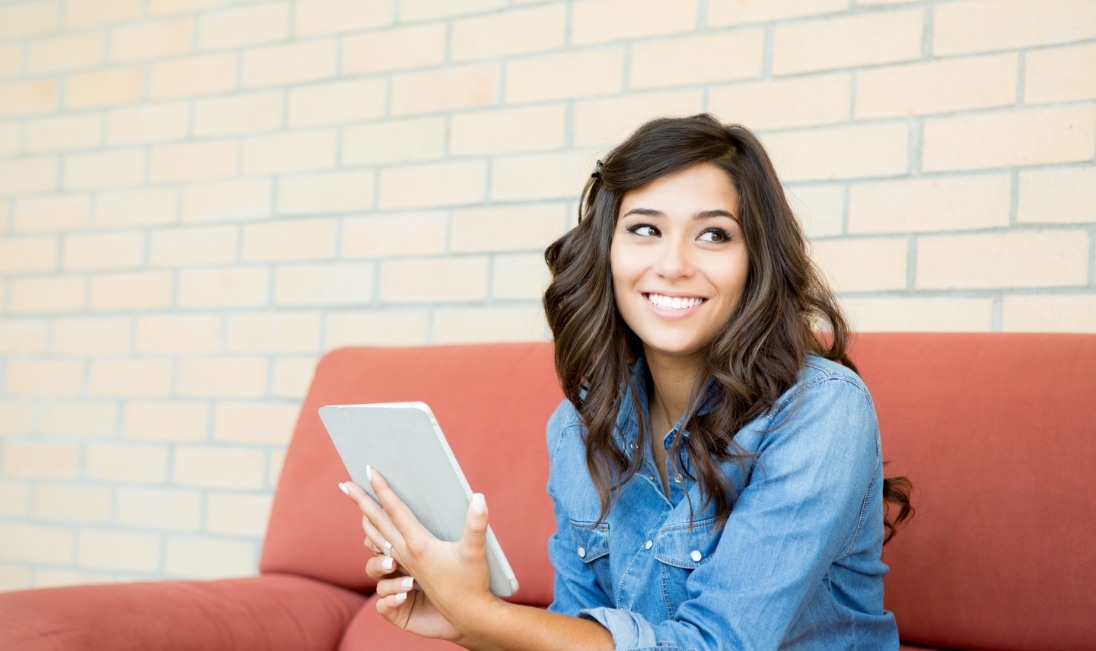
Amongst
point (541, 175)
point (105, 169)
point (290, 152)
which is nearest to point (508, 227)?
point (541, 175)

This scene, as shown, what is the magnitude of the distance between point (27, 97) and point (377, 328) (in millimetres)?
1267

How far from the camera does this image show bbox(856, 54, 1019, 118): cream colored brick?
187 cm

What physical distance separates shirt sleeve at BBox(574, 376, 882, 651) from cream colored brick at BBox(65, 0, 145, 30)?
7.15 ft

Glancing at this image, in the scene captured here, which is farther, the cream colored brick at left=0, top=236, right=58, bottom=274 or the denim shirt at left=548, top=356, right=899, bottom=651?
the cream colored brick at left=0, top=236, right=58, bottom=274

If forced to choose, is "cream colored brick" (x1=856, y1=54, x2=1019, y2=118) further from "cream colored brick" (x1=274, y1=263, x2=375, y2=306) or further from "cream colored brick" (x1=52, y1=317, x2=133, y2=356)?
"cream colored brick" (x1=52, y1=317, x2=133, y2=356)

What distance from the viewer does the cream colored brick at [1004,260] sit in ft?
5.91

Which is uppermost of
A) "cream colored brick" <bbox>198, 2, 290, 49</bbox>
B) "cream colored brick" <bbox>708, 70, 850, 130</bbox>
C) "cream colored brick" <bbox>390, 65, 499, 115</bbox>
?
"cream colored brick" <bbox>198, 2, 290, 49</bbox>

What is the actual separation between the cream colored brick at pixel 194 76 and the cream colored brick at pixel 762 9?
3.90 ft

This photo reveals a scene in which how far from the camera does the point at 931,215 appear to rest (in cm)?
192

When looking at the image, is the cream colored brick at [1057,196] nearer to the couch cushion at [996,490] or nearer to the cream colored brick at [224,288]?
the couch cushion at [996,490]

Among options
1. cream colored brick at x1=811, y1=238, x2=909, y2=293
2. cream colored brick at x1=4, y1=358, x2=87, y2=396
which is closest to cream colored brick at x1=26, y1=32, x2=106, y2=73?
cream colored brick at x1=4, y1=358, x2=87, y2=396

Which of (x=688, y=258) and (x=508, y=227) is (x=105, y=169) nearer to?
(x=508, y=227)

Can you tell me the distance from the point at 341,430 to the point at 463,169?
118 cm

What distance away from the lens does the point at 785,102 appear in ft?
6.79
